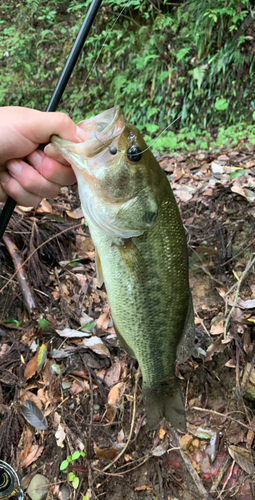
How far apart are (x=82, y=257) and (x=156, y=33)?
5.27 metres

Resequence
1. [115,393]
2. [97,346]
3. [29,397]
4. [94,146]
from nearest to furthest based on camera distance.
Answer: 1. [94,146]
2. [29,397]
3. [115,393]
4. [97,346]

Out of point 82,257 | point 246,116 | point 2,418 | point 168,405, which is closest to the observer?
point 168,405

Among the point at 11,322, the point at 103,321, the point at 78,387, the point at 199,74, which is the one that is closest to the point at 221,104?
the point at 199,74

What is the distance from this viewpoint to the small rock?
194 cm

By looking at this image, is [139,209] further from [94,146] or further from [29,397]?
[29,397]

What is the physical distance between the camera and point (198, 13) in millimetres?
5352

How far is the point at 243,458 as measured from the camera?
197 centimetres

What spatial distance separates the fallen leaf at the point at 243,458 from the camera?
6.35 ft

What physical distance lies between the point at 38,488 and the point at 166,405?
1048 millimetres

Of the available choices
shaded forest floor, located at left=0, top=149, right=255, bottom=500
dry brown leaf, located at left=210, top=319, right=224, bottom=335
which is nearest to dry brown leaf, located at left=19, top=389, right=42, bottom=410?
shaded forest floor, located at left=0, top=149, right=255, bottom=500

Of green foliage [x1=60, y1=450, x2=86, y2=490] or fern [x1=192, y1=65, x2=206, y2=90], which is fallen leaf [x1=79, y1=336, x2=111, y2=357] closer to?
green foliage [x1=60, y1=450, x2=86, y2=490]

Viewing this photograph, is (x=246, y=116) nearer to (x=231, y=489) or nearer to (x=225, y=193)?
(x=225, y=193)

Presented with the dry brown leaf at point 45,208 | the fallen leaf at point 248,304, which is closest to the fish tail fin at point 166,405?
the fallen leaf at point 248,304

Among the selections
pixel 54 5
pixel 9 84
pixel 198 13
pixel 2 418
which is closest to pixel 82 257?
pixel 2 418
